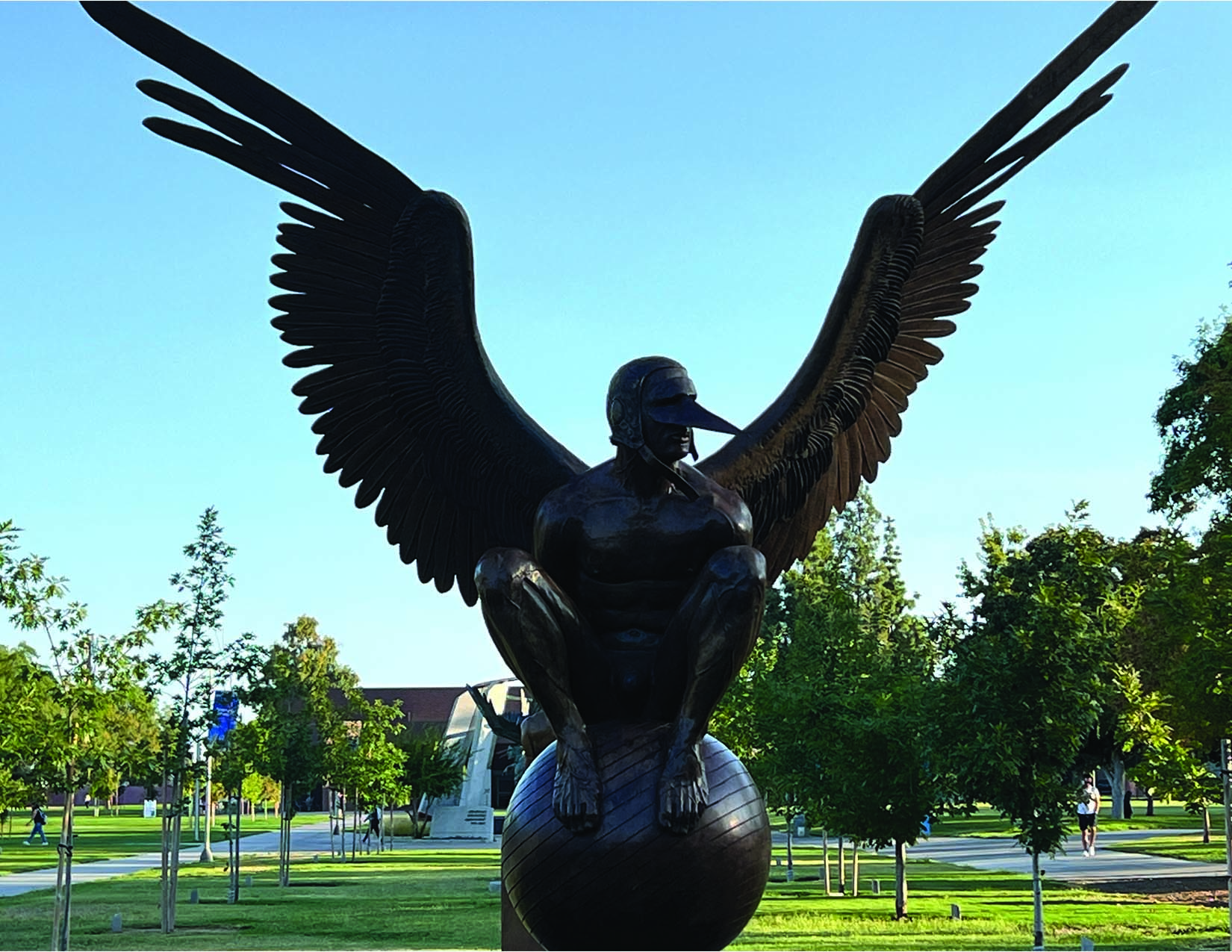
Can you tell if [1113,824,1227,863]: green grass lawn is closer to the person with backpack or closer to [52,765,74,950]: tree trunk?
[52,765,74,950]: tree trunk

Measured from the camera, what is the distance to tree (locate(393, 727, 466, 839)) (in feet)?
167

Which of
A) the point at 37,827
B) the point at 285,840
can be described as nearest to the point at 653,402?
the point at 285,840

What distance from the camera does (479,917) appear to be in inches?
882

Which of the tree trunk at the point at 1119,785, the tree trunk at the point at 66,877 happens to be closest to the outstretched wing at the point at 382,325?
the tree trunk at the point at 66,877

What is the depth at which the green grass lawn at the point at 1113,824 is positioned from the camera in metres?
48.2

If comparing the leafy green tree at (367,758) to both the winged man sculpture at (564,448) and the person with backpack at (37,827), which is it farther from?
the winged man sculpture at (564,448)

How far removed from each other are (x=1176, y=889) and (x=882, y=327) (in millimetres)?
21430

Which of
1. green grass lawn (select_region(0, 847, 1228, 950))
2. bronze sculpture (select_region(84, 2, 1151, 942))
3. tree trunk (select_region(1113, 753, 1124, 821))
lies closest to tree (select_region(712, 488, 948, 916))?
green grass lawn (select_region(0, 847, 1228, 950))

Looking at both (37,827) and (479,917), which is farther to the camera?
(37,827)

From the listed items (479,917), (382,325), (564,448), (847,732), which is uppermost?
(382,325)

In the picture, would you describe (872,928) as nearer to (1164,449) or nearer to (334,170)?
(334,170)

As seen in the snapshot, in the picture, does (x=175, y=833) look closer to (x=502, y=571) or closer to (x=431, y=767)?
(x=502, y=571)

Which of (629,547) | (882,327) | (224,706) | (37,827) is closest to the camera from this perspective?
(629,547)

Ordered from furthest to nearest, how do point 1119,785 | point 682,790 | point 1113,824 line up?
point 1119,785 → point 1113,824 → point 682,790
